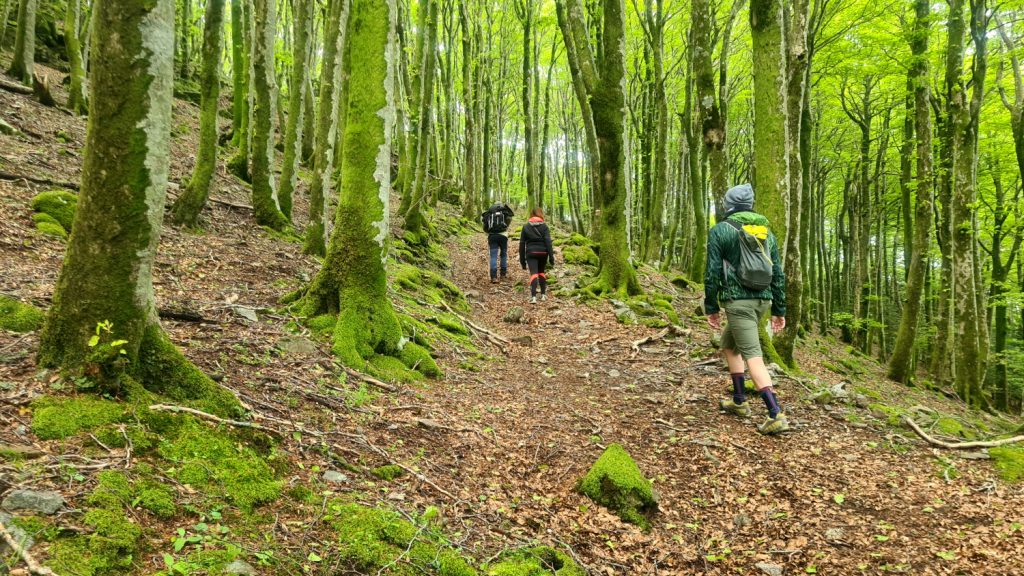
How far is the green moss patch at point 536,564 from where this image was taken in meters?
2.66

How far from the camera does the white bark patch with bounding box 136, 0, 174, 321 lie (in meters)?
2.66

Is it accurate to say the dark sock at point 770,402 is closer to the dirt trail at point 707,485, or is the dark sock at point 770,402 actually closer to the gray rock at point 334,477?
the dirt trail at point 707,485

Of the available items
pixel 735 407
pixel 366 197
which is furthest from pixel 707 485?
pixel 366 197

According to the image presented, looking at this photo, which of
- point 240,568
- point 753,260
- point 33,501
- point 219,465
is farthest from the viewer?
point 753,260

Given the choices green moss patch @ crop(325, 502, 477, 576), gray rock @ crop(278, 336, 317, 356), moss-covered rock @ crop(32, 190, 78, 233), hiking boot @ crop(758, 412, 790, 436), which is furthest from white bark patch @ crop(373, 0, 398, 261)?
hiking boot @ crop(758, 412, 790, 436)

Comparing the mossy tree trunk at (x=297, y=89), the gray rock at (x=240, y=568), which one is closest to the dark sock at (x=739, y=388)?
the gray rock at (x=240, y=568)

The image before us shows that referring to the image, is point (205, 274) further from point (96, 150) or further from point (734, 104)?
point (734, 104)

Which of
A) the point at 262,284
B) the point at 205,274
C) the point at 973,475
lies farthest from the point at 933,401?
the point at 205,274

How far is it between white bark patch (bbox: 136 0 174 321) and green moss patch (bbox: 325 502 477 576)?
1.74m

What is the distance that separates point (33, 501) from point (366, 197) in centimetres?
422

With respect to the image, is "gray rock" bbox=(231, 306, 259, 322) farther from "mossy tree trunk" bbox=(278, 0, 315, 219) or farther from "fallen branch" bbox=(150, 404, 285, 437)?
"mossy tree trunk" bbox=(278, 0, 315, 219)

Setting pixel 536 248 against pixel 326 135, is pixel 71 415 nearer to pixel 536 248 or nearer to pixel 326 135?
pixel 326 135

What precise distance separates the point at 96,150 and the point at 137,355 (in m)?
1.15

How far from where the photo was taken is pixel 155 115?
273cm
